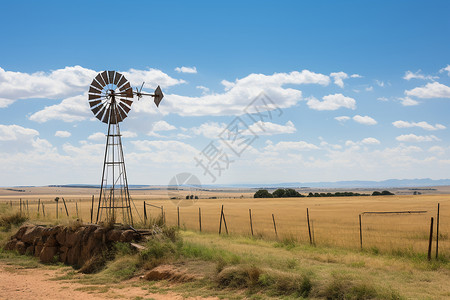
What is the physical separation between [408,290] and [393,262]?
14.4 feet

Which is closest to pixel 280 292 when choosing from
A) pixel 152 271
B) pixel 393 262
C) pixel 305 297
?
pixel 305 297

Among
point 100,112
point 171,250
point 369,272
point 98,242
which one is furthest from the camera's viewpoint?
point 100,112

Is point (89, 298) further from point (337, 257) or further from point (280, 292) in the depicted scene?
point (337, 257)

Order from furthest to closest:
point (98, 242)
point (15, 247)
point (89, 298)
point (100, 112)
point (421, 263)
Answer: point (100, 112) → point (15, 247) → point (98, 242) → point (421, 263) → point (89, 298)

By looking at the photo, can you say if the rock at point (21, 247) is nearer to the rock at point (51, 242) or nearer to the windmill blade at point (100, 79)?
the rock at point (51, 242)

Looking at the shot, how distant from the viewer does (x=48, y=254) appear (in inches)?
722

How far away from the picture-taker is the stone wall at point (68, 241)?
16953 mm

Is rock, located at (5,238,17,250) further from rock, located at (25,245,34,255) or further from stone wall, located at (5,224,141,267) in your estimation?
rock, located at (25,245,34,255)

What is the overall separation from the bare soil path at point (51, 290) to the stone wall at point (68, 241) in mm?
1366

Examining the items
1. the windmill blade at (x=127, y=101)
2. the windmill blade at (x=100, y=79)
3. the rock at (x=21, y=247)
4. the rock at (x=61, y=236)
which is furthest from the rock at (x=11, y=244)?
the windmill blade at (x=100, y=79)

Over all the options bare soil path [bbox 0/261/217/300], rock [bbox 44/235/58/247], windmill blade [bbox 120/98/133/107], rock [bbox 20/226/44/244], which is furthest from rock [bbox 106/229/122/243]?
windmill blade [bbox 120/98/133/107]

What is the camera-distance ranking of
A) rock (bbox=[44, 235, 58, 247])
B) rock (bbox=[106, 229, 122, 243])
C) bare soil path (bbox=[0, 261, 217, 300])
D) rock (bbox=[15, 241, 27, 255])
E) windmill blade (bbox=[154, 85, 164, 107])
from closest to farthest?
bare soil path (bbox=[0, 261, 217, 300]) → rock (bbox=[106, 229, 122, 243]) → rock (bbox=[44, 235, 58, 247]) → rock (bbox=[15, 241, 27, 255]) → windmill blade (bbox=[154, 85, 164, 107])

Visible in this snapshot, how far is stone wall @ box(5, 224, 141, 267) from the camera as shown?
667 inches

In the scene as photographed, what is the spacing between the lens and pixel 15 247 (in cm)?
2028
